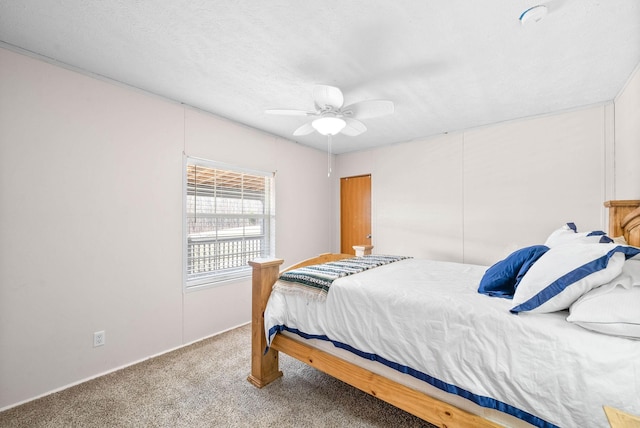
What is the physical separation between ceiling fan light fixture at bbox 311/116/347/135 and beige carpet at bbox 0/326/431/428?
6.73 feet

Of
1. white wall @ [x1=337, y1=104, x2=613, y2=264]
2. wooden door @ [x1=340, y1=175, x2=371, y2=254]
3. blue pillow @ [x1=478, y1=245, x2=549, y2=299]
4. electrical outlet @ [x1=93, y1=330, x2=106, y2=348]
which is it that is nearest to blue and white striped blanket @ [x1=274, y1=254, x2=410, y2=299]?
blue pillow @ [x1=478, y1=245, x2=549, y2=299]

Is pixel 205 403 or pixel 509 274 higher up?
pixel 509 274

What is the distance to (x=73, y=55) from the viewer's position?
2.06m

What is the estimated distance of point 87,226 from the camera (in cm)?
228

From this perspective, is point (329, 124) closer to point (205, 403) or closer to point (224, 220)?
point (224, 220)

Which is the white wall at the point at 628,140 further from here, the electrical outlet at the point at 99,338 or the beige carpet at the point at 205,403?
the electrical outlet at the point at 99,338

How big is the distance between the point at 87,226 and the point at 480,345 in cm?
287

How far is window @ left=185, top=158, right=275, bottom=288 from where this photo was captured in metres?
3.07

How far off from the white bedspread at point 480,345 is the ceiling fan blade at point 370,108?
128 cm

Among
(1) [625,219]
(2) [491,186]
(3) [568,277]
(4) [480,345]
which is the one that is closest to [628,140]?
(1) [625,219]

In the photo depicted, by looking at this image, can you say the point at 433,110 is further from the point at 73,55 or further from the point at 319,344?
the point at 73,55

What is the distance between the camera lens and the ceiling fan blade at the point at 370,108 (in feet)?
6.88

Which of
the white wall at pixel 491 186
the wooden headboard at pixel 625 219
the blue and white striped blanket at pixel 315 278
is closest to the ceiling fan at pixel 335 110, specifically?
the blue and white striped blanket at pixel 315 278

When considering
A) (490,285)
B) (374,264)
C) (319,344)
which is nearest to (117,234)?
(319,344)
